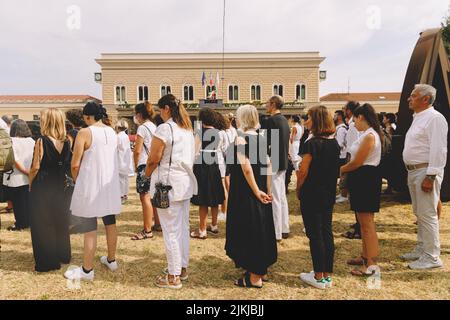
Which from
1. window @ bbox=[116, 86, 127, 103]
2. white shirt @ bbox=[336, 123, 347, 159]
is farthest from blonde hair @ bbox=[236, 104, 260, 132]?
window @ bbox=[116, 86, 127, 103]

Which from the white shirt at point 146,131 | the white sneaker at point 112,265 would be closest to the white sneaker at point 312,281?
the white sneaker at point 112,265

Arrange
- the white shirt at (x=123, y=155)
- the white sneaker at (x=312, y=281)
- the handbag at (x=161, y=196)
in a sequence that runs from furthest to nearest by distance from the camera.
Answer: the white shirt at (x=123, y=155), the white sneaker at (x=312, y=281), the handbag at (x=161, y=196)

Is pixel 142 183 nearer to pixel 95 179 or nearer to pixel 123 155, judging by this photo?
pixel 123 155

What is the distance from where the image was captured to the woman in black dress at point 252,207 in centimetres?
296

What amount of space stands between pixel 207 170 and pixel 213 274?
1.59m

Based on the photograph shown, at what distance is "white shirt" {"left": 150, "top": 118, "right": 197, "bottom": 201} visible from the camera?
9.52 feet

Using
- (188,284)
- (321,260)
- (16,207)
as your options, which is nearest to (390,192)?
(321,260)

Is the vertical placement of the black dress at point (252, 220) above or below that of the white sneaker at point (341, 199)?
above

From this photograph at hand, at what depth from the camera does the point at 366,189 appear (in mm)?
3246

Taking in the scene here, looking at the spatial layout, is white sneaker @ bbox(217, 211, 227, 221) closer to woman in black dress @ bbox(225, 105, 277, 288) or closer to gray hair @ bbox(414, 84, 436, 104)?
woman in black dress @ bbox(225, 105, 277, 288)

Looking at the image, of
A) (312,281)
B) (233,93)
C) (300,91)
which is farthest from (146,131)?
(300,91)

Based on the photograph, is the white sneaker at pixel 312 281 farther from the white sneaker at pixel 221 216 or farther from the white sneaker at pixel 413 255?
the white sneaker at pixel 221 216

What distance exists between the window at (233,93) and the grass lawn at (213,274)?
119 feet

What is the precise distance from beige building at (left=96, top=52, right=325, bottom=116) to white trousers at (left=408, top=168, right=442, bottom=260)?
118 feet
